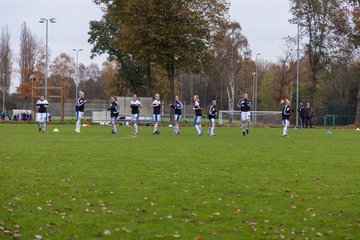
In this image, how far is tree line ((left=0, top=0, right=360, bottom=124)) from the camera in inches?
2041

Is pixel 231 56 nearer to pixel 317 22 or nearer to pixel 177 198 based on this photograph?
pixel 317 22

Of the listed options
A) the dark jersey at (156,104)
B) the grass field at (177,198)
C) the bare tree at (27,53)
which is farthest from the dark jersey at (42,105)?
the bare tree at (27,53)

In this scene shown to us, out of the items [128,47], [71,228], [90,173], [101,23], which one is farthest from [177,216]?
[101,23]

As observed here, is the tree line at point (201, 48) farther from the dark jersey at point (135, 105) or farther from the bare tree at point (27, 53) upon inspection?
the dark jersey at point (135, 105)

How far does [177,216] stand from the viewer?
8414 millimetres

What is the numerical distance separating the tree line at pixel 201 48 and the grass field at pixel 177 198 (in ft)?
119

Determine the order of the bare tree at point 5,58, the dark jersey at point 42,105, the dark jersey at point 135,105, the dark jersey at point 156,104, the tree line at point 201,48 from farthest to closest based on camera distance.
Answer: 1. the bare tree at point 5,58
2. the tree line at point 201,48
3. the dark jersey at point 42,105
4. the dark jersey at point 135,105
5. the dark jersey at point 156,104

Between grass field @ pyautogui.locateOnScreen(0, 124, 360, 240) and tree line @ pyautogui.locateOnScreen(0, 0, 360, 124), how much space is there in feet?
119

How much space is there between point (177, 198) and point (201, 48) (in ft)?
147

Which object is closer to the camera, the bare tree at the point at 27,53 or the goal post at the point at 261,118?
the goal post at the point at 261,118

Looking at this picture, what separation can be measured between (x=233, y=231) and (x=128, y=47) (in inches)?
1889

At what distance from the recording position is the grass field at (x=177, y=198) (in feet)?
24.9

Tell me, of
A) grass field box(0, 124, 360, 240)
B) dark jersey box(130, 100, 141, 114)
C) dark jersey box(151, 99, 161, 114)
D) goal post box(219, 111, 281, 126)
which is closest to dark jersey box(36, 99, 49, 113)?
dark jersey box(130, 100, 141, 114)

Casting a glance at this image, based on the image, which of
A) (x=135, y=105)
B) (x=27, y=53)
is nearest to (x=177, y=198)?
(x=135, y=105)
